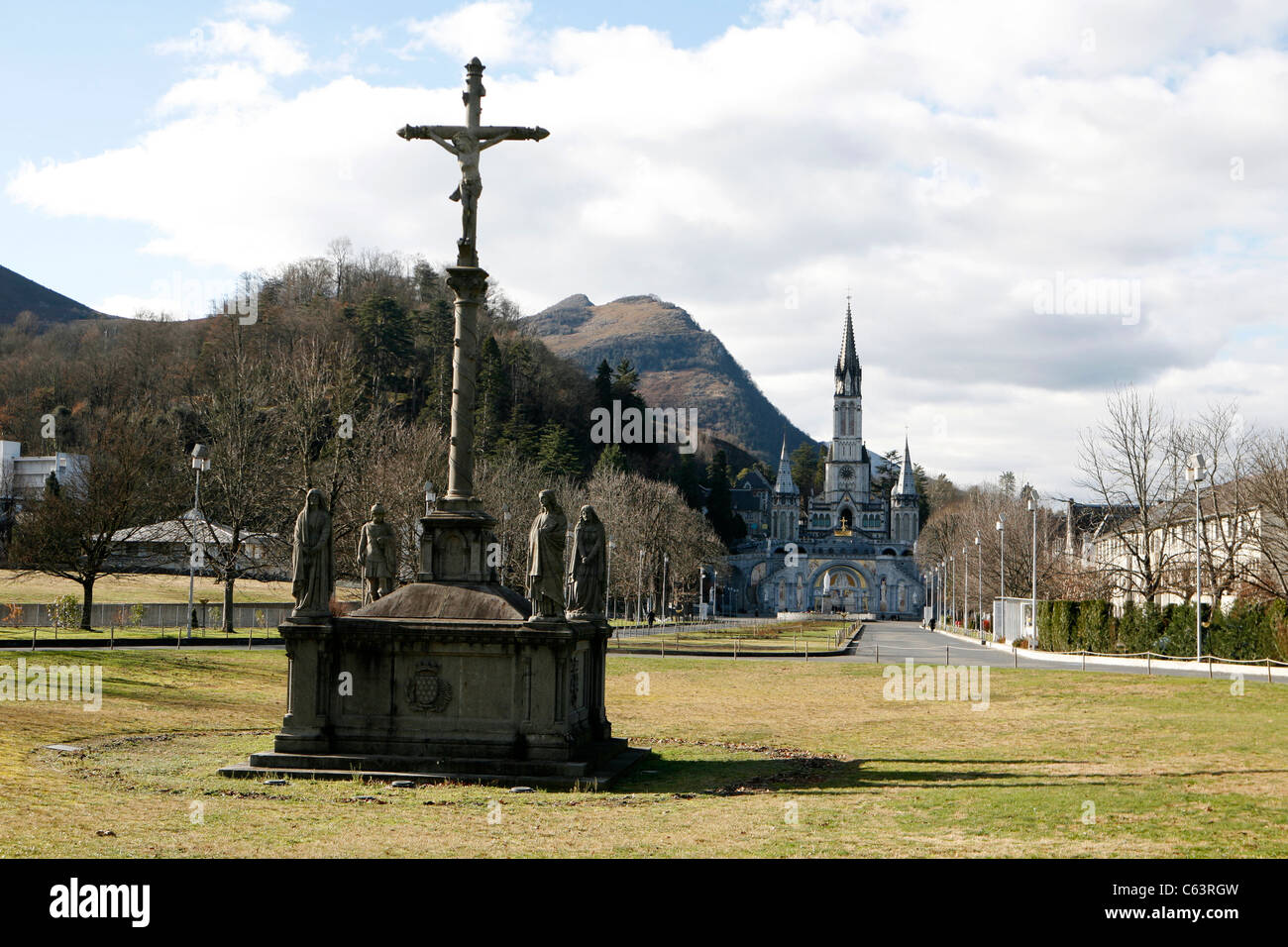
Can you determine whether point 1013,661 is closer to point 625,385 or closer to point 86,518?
point 86,518

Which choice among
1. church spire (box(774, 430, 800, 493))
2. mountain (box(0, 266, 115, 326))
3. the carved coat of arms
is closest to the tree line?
the carved coat of arms

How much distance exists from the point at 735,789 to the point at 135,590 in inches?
2330

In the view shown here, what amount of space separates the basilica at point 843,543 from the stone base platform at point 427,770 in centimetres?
14557

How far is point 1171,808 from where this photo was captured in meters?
11.7

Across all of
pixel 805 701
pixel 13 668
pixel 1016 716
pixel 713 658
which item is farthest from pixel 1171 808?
pixel 713 658

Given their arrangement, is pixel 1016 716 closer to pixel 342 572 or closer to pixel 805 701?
pixel 805 701

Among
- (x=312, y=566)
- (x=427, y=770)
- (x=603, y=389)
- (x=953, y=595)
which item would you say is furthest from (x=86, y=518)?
(x=603, y=389)

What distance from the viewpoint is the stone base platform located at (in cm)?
1351

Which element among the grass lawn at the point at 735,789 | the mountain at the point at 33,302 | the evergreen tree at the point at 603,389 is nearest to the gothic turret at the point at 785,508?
the evergreen tree at the point at 603,389

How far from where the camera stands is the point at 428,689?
14.2 meters

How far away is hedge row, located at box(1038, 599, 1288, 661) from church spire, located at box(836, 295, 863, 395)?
131239 mm

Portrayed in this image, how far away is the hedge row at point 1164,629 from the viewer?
34.6 meters

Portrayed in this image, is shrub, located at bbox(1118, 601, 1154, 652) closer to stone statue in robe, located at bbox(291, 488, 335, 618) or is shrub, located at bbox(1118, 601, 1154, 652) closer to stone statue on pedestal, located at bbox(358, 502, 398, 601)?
stone statue on pedestal, located at bbox(358, 502, 398, 601)

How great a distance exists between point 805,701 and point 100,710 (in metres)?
14.8
